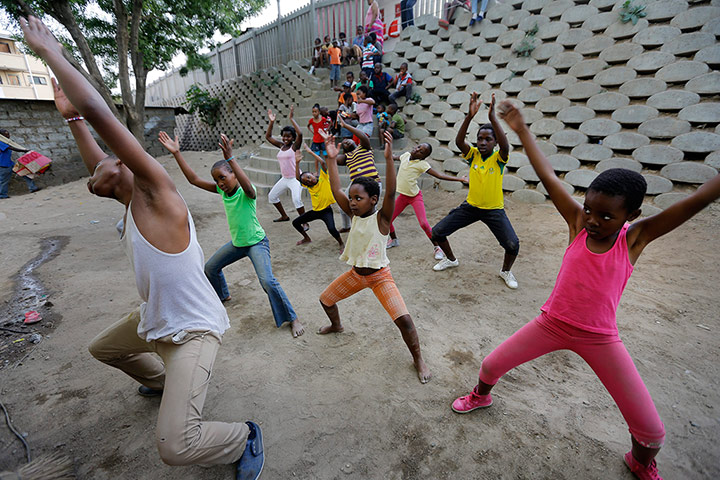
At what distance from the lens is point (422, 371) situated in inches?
99.0

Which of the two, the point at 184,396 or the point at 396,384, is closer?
the point at 184,396

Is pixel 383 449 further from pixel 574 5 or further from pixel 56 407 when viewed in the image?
pixel 574 5

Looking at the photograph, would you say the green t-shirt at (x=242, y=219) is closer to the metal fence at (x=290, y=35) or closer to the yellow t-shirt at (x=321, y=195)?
the yellow t-shirt at (x=321, y=195)

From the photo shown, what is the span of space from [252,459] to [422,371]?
132 centimetres

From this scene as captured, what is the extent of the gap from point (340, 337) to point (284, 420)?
99 centimetres

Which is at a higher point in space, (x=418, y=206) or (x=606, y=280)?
(x=606, y=280)

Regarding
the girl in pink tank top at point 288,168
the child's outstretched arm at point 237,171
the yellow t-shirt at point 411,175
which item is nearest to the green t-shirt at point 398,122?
the girl in pink tank top at point 288,168

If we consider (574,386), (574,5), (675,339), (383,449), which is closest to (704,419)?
(574,386)

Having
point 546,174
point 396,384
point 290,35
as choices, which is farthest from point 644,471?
point 290,35

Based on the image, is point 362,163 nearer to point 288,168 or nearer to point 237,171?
point 288,168

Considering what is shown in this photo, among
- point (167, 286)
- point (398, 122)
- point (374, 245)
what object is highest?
point (398, 122)

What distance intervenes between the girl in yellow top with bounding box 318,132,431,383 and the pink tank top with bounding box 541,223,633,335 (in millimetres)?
1083

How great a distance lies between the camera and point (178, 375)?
157 cm

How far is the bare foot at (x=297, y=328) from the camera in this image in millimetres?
3102
